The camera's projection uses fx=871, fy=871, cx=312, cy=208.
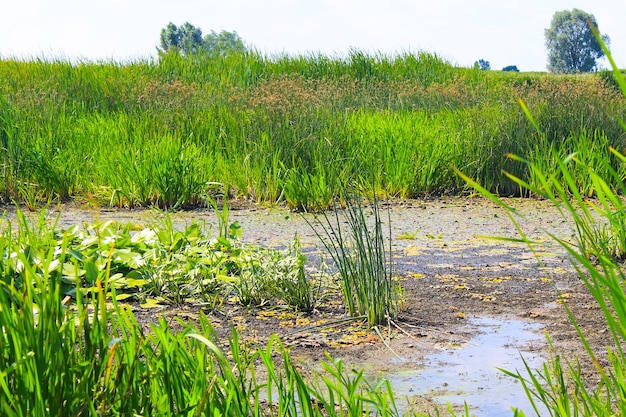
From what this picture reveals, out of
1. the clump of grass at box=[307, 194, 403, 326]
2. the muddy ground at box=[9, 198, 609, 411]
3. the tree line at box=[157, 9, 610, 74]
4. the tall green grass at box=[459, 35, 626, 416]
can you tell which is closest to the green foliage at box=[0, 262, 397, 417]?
the tall green grass at box=[459, 35, 626, 416]

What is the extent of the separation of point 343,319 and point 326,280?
72 centimetres

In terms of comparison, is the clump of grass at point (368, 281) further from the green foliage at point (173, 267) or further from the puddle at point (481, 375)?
the puddle at point (481, 375)

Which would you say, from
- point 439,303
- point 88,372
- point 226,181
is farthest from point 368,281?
point 226,181

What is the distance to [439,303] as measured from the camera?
4336 millimetres

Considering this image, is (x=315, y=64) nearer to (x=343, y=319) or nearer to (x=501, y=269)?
(x=501, y=269)

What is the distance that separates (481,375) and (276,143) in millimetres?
5894

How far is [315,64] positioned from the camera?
16172mm

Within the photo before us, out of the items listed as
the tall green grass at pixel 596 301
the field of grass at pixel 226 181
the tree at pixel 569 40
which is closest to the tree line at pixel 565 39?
the tree at pixel 569 40

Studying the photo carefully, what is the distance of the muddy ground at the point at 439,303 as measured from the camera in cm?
356

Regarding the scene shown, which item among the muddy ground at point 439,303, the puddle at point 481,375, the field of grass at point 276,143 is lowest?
the puddle at point 481,375

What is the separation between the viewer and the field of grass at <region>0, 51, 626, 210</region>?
26.5ft

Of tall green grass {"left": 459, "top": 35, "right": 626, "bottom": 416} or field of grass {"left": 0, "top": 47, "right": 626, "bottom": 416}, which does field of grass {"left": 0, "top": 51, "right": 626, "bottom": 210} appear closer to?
field of grass {"left": 0, "top": 47, "right": 626, "bottom": 416}

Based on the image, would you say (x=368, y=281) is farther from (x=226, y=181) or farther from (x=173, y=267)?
(x=226, y=181)

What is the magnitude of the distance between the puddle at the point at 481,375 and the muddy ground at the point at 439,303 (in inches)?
1.9
